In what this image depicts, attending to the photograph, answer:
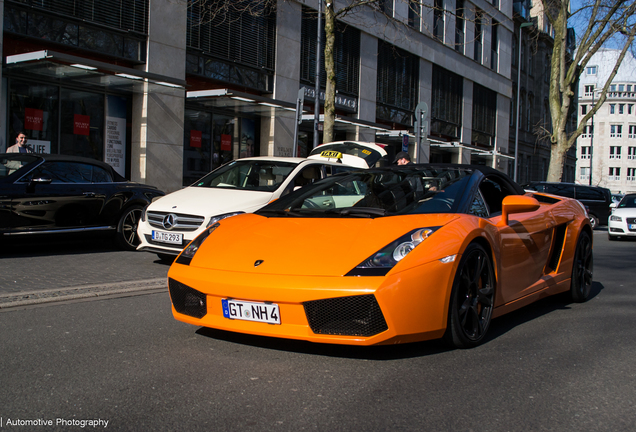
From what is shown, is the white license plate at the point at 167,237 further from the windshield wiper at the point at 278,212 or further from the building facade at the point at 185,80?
the building facade at the point at 185,80

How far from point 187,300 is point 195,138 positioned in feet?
52.4

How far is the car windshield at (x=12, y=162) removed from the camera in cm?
863

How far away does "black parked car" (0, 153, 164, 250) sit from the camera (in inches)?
336

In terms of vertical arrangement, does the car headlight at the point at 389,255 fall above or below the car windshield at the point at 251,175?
below

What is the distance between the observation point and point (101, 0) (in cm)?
1606

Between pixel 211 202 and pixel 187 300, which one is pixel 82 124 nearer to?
pixel 211 202

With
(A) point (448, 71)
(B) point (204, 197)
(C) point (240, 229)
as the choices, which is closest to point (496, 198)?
(C) point (240, 229)

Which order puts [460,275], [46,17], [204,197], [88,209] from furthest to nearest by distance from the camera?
[46,17] < [88,209] < [204,197] < [460,275]

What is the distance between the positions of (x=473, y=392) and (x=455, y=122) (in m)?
33.0

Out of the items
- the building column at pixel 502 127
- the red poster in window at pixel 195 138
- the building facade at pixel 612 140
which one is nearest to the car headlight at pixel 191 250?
the red poster in window at pixel 195 138

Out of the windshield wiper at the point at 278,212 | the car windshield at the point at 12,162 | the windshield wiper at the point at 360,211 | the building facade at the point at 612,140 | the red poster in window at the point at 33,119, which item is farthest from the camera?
the building facade at the point at 612,140

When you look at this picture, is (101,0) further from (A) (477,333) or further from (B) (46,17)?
(A) (477,333)

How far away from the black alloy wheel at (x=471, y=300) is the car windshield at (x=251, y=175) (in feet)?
16.0

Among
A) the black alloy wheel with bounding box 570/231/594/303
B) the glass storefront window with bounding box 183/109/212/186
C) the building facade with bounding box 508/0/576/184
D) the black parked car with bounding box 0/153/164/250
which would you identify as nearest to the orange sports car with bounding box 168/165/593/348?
the black alloy wheel with bounding box 570/231/594/303
